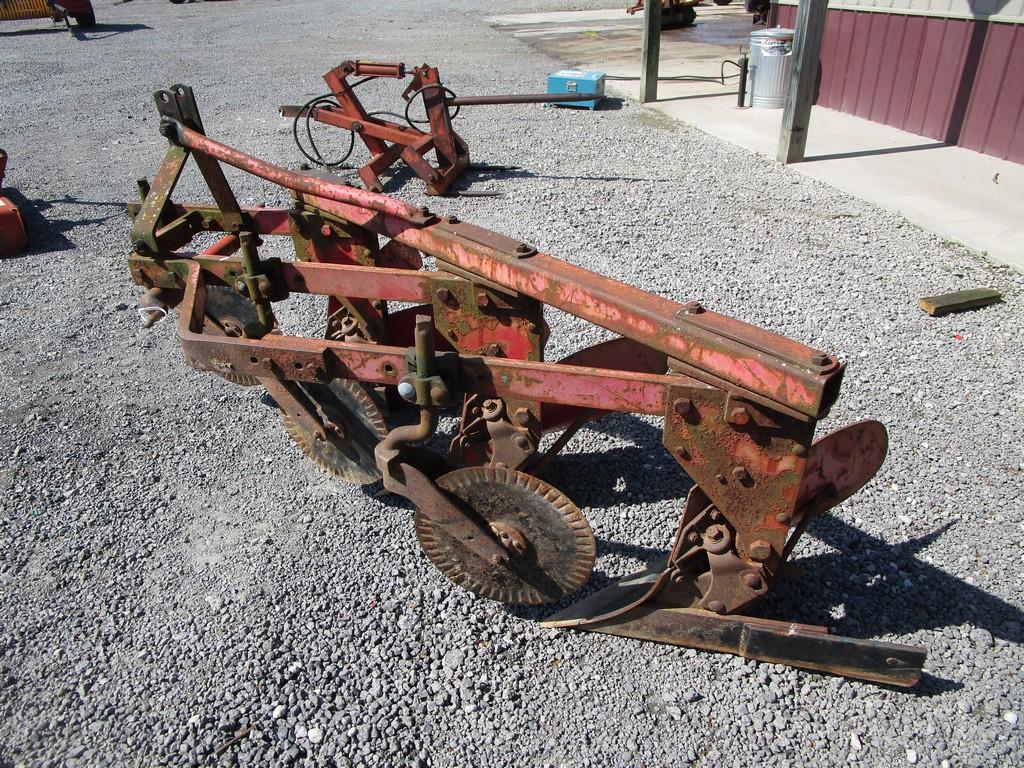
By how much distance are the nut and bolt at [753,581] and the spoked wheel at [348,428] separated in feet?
4.90

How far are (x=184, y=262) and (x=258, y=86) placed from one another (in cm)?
1010

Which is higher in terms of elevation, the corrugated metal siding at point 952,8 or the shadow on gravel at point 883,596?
the corrugated metal siding at point 952,8

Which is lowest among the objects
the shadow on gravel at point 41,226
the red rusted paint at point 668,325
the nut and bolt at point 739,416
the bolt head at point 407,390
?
the shadow on gravel at point 41,226

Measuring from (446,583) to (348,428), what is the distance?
2.61ft

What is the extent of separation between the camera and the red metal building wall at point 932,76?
670 cm

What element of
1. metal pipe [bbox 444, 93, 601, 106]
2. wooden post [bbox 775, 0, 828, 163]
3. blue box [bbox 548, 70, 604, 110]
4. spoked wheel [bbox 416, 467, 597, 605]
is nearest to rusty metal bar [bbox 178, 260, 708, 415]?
spoked wheel [bbox 416, 467, 597, 605]

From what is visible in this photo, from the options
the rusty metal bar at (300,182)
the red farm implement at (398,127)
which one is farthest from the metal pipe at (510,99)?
the rusty metal bar at (300,182)

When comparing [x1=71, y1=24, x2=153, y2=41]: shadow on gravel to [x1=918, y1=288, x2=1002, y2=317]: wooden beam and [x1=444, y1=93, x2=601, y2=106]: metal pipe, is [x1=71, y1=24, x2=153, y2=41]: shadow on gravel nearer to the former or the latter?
[x1=444, y1=93, x2=601, y2=106]: metal pipe

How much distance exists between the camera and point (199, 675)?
2.40 m

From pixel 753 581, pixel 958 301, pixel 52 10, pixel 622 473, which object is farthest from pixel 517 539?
pixel 52 10

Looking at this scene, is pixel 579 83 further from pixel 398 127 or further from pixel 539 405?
pixel 539 405

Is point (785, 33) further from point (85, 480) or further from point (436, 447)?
point (85, 480)

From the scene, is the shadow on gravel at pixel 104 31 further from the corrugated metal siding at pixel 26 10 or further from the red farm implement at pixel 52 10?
the corrugated metal siding at pixel 26 10

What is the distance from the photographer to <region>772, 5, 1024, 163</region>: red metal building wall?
6.70 m
